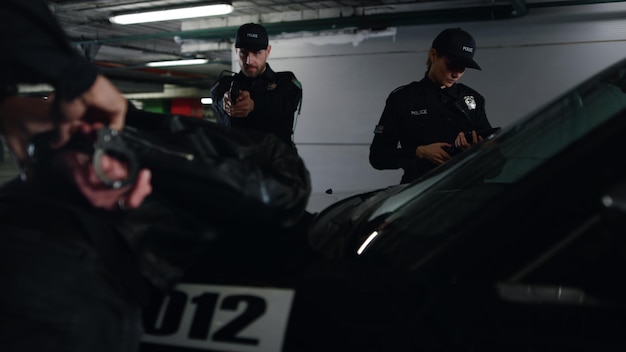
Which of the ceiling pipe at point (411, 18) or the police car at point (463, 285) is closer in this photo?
the police car at point (463, 285)

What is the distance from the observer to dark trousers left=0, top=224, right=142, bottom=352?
1.07m

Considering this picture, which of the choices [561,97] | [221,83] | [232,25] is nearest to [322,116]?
[232,25]

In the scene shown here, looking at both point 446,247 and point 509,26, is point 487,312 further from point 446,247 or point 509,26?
point 509,26

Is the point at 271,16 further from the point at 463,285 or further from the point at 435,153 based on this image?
the point at 463,285

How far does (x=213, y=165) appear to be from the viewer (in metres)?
1.32

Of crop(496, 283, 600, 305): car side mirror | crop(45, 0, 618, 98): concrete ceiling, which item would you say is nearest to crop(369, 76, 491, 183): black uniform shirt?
crop(496, 283, 600, 305): car side mirror

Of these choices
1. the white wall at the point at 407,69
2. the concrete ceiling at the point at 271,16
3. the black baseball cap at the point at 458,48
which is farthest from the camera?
the concrete ceiling at the point at 271,16

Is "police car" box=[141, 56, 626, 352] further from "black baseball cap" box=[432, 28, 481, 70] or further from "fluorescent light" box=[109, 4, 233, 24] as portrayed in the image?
"fluorescent light" box=[109, 4, 233, 24]

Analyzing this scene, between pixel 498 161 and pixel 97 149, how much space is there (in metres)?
1.19

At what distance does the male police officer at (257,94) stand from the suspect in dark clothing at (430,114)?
68cm

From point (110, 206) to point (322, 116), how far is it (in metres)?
6.37

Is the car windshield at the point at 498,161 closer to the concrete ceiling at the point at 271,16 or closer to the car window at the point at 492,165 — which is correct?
the car window at the point at 492,165

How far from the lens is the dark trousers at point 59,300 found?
107cm

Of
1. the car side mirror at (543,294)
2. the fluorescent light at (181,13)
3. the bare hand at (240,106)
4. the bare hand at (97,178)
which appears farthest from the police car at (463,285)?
the fluorescent light at (181,13)
